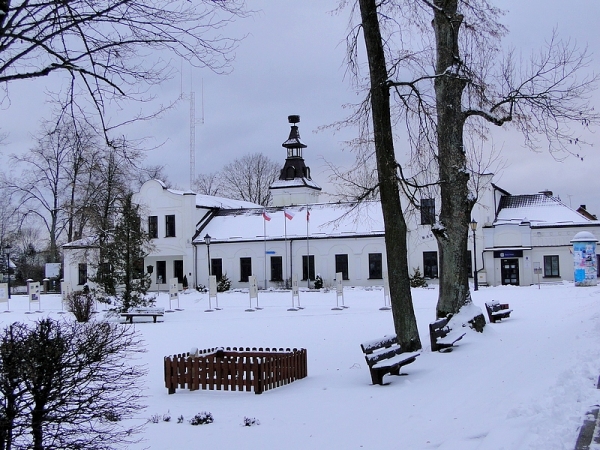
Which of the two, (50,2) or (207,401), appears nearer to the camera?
(50,2)

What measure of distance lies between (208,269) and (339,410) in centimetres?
4252

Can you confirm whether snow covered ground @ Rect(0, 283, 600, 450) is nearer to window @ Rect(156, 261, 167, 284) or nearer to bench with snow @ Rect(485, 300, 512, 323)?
bench with snow @ Rect(485, 300, 512, 323)

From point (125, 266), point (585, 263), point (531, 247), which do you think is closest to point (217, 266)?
point (531, 247)

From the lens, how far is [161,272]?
54.0 m

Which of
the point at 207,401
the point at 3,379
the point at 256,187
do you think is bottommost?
the point at 207,401

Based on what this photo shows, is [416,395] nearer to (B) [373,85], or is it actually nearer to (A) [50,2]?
(B) [373,85]

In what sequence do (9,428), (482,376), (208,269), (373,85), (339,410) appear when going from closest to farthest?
(9,428), (339,410), (482,376), (373,85), (208,269)

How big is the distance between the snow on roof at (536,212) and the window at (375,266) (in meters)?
8.30

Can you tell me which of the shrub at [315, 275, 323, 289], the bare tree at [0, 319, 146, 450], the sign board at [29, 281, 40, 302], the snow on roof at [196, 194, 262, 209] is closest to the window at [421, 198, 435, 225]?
the bare tree at [0, 319, 146, 450]

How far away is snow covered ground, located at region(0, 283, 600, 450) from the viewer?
7656mm

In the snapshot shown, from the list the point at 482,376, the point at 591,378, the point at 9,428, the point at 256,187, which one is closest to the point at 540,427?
the point at 591,378

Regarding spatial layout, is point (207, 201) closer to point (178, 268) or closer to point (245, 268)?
point (178, 268)

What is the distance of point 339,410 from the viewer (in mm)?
9523

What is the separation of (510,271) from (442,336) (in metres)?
32.3
